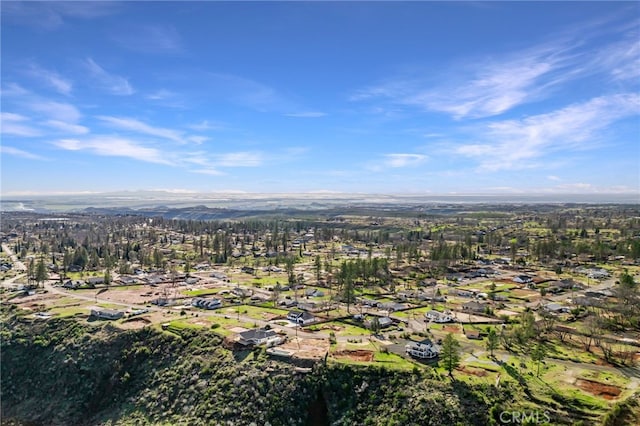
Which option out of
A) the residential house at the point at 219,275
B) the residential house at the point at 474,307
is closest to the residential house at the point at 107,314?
the residential house at the point at 219,275

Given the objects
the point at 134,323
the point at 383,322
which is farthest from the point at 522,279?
the point at 134,323

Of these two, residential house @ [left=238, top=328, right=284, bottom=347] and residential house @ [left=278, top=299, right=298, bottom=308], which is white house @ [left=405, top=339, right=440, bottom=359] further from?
residential house @ [left=278, top=299, right=298, bottom=308]

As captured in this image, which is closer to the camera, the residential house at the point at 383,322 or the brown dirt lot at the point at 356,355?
the brown dirt lot at the point at 356,355

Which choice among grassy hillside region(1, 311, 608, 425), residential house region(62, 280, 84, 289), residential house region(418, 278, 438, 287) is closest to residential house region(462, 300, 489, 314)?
residential house region(418, 278, 438, 287)

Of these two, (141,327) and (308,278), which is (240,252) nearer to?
(308,278)

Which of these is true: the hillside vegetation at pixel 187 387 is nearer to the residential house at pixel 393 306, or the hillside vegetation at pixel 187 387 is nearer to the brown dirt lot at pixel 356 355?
the brown dirt lot at pixel 356 355

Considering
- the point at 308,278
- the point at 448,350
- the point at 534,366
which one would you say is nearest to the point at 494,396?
the point at 448,350

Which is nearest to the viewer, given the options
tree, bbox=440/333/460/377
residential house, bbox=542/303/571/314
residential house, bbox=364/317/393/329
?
tree, bbox=440/333/460/377
